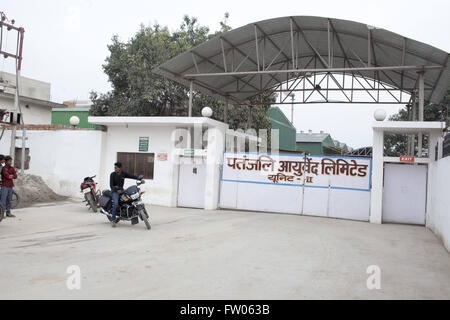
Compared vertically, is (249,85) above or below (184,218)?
above

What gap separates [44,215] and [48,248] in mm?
4212

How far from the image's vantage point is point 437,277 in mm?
5531

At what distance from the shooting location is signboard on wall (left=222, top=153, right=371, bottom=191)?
466 inches

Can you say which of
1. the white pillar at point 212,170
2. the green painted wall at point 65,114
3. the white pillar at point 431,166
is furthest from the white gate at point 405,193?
the green painted wall at point 65,114

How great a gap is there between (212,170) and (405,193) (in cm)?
593

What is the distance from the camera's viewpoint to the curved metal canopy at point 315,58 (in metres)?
11.7

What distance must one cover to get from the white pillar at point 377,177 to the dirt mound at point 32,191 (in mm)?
10441

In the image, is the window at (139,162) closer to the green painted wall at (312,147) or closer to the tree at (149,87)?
the tree at (149,87)

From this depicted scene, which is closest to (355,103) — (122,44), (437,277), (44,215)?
(437,277)

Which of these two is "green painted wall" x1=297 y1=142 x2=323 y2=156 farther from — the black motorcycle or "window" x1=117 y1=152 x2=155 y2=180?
the black motorcycle

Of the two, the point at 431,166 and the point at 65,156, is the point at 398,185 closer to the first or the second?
the point at 431,166

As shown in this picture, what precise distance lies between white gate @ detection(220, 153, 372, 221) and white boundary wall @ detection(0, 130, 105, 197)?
494cm

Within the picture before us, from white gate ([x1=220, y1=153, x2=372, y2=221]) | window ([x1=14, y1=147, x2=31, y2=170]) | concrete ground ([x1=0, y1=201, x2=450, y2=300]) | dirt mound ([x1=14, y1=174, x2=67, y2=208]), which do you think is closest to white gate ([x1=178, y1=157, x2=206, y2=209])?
white gate ([x1=220, y1=153, x2=372, y2=221])
